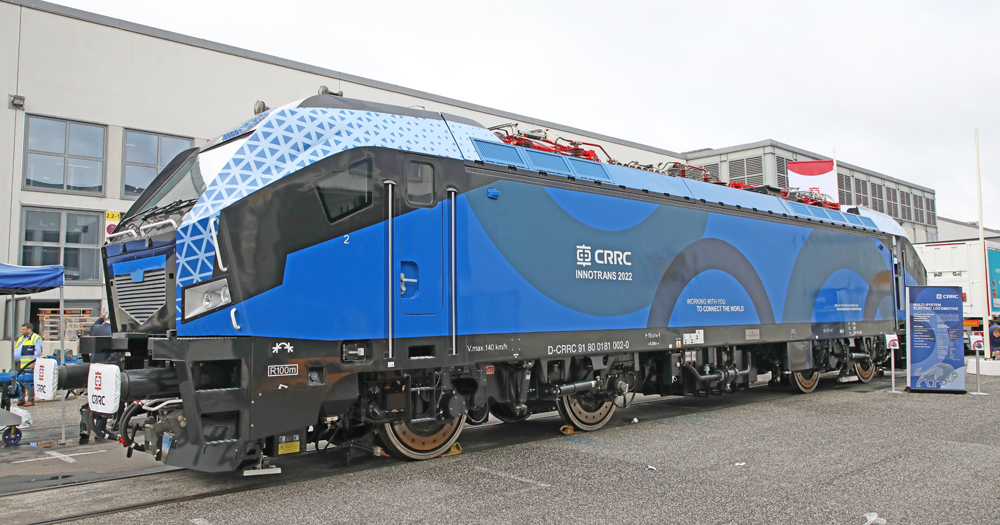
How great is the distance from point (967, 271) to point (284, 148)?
23502mm

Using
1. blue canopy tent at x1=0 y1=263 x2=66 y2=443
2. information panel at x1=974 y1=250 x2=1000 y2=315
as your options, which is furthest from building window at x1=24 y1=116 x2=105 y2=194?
information panel at x1=974 y1=250 x2=1000 y2=315

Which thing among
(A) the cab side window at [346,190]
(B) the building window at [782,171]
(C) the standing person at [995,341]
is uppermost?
(B) the building window at [782,171]

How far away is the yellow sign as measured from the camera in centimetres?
561

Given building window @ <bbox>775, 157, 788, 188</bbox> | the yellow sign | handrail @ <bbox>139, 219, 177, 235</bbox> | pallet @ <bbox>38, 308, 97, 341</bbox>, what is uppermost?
building window @ <bbox>775, 157, 788, 188</bbox>

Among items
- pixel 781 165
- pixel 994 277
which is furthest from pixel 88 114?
pixel 994 277

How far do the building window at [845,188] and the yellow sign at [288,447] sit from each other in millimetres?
34262

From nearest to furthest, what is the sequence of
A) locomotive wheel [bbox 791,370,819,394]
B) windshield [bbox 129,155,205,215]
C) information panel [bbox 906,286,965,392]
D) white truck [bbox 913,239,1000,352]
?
windshield [bbox 129,155,205,215]
information panel [bbox 906,286,965,392]
locomotive wheel [bbox 791,370,819,394]
white truck [bbox 913,239,1000,352]

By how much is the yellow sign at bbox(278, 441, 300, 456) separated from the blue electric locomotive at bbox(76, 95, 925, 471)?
0.06 feet

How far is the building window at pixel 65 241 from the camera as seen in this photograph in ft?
51.2

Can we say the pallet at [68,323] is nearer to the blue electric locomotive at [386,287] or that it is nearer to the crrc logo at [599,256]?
the blue electric locomotive at [386,287]

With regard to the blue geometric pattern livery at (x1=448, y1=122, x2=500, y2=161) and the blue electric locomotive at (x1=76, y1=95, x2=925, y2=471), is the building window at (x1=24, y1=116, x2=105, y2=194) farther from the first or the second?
the blue geometric pattern livery at (x1=448, y1=122, x2=500, y2=161)

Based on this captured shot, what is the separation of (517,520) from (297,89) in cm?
1700

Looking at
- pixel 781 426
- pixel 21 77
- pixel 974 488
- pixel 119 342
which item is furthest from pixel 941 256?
pixel 21 77

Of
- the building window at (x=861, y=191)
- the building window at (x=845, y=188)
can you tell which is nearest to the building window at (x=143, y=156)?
the building window at (x=845, y=188)
